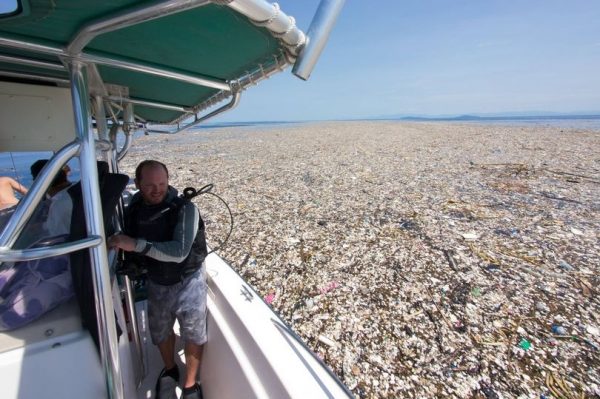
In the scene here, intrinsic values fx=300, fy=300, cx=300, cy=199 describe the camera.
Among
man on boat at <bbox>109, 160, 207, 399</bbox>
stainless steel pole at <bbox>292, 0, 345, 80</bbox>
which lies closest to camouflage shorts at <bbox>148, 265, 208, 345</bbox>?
man on boat at <bbox>109, 160, 207, 399</bbox>

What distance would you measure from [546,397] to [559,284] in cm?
205

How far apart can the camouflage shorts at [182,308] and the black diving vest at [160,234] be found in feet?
0.22

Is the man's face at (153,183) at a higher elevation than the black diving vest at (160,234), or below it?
higher

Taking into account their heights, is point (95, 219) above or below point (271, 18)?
below

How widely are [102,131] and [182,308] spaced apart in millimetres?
1396

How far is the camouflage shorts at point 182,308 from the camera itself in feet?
6.93

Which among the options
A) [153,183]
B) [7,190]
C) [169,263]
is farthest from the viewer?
[7,190]

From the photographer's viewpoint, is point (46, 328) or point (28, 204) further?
point (46, 328)

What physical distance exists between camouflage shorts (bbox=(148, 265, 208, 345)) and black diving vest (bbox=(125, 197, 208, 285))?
0.22 ft

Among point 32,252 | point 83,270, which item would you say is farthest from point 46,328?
point 32,252

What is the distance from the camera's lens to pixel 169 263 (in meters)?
2.08

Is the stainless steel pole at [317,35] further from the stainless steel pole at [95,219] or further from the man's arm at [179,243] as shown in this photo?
the man's arm at [179,243]

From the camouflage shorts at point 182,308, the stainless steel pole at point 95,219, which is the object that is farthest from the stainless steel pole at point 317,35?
the camouflage shorts at point 182,308

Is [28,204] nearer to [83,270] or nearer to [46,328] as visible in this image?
[83,270]
